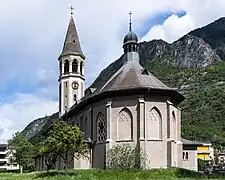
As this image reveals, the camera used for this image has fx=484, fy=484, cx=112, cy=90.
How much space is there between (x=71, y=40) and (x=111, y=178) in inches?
1819

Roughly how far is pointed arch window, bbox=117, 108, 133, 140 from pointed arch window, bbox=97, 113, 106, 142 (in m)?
2.24

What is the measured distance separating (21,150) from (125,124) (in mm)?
42838

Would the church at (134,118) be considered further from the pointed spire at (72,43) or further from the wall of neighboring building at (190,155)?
the pointed spire at (72,43)

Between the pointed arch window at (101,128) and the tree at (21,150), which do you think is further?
the tree at (21,150)

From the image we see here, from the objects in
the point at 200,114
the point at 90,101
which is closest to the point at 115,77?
the point at 90,101

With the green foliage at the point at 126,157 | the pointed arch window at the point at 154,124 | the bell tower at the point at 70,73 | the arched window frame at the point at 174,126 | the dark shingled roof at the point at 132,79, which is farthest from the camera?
the bell tower at the point at 70,73

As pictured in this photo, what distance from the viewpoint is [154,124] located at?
47.3m

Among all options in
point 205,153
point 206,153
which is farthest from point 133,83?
point 206,153

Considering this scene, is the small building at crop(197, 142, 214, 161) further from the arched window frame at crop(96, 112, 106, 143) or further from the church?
the arched window frame at crop(96, 112, 106, 143)

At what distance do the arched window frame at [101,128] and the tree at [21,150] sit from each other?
122 feet

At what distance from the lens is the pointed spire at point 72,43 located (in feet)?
248

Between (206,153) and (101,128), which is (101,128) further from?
(206,153)

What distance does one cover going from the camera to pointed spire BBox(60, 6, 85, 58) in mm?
75500

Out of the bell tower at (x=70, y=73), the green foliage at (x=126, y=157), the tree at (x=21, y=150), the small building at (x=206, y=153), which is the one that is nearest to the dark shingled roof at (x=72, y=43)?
the bell tower at (x=70, y=73)
